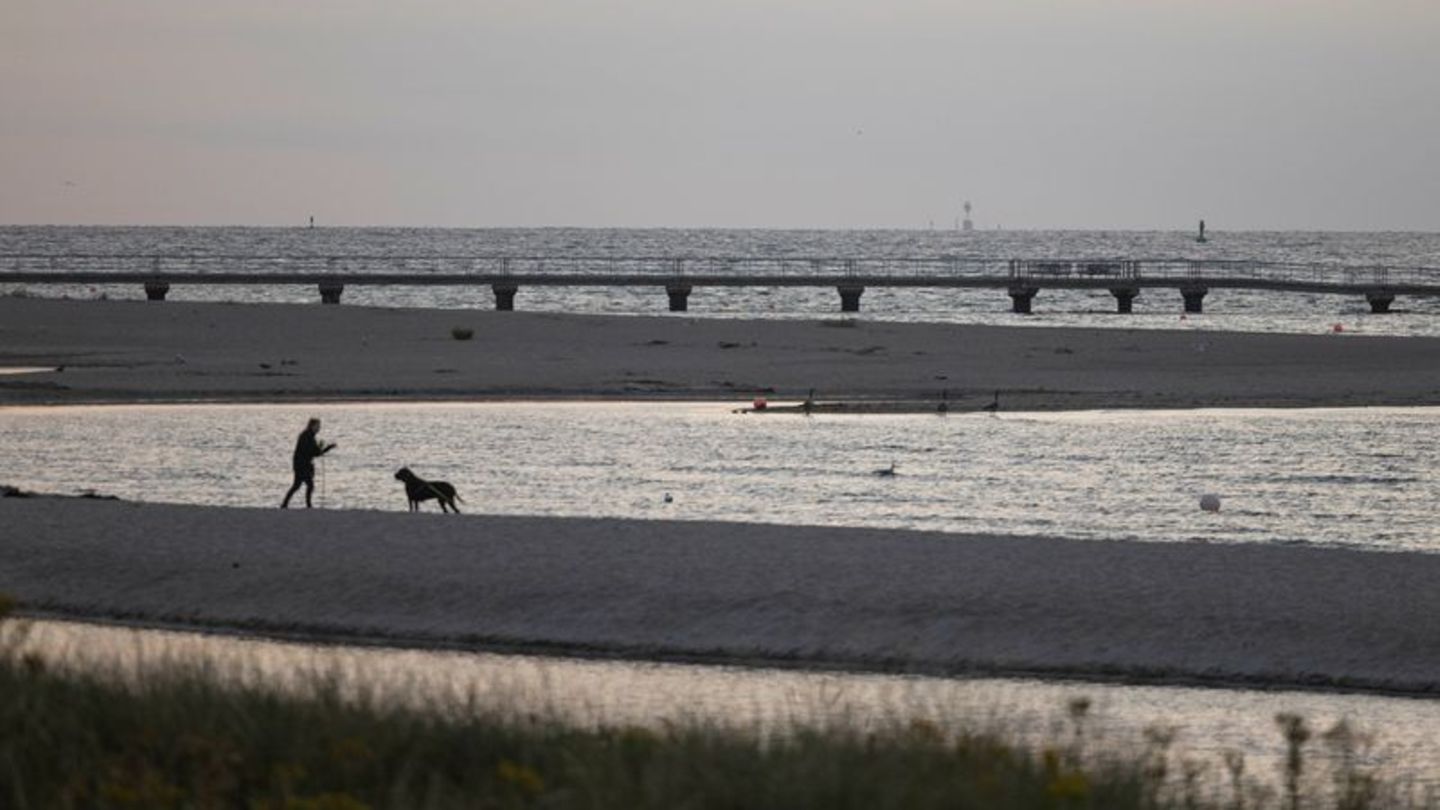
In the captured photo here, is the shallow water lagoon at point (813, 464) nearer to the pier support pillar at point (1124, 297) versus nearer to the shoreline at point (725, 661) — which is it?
the shoreline at point (725, 661)

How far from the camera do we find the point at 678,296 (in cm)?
Result: 8269

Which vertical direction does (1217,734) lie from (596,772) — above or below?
below

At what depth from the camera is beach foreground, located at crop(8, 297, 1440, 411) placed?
41250 millimetres

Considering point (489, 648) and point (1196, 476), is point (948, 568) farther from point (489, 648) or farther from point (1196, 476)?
point (1196, 476)

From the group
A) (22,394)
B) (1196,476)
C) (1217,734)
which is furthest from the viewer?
(22,394)

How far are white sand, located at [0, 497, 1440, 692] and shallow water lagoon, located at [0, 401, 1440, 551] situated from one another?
10.7 ft

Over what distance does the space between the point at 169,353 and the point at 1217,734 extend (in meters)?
41.3

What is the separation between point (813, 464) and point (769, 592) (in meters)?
11.5

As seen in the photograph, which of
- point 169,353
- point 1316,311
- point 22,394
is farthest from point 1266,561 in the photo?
point 1316,311

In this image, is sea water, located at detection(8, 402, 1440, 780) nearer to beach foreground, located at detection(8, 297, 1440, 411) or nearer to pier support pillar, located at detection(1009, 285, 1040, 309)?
beach foreground, located at detection(8, 297, 1440, 411)

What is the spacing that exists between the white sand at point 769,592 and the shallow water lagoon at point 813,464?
3276 mm

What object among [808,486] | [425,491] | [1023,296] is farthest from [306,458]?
[1023,296]

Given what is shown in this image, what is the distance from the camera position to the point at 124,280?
281 feet

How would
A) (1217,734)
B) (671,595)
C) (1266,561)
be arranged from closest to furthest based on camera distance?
(1217,734), (671,595), (1266,561)
